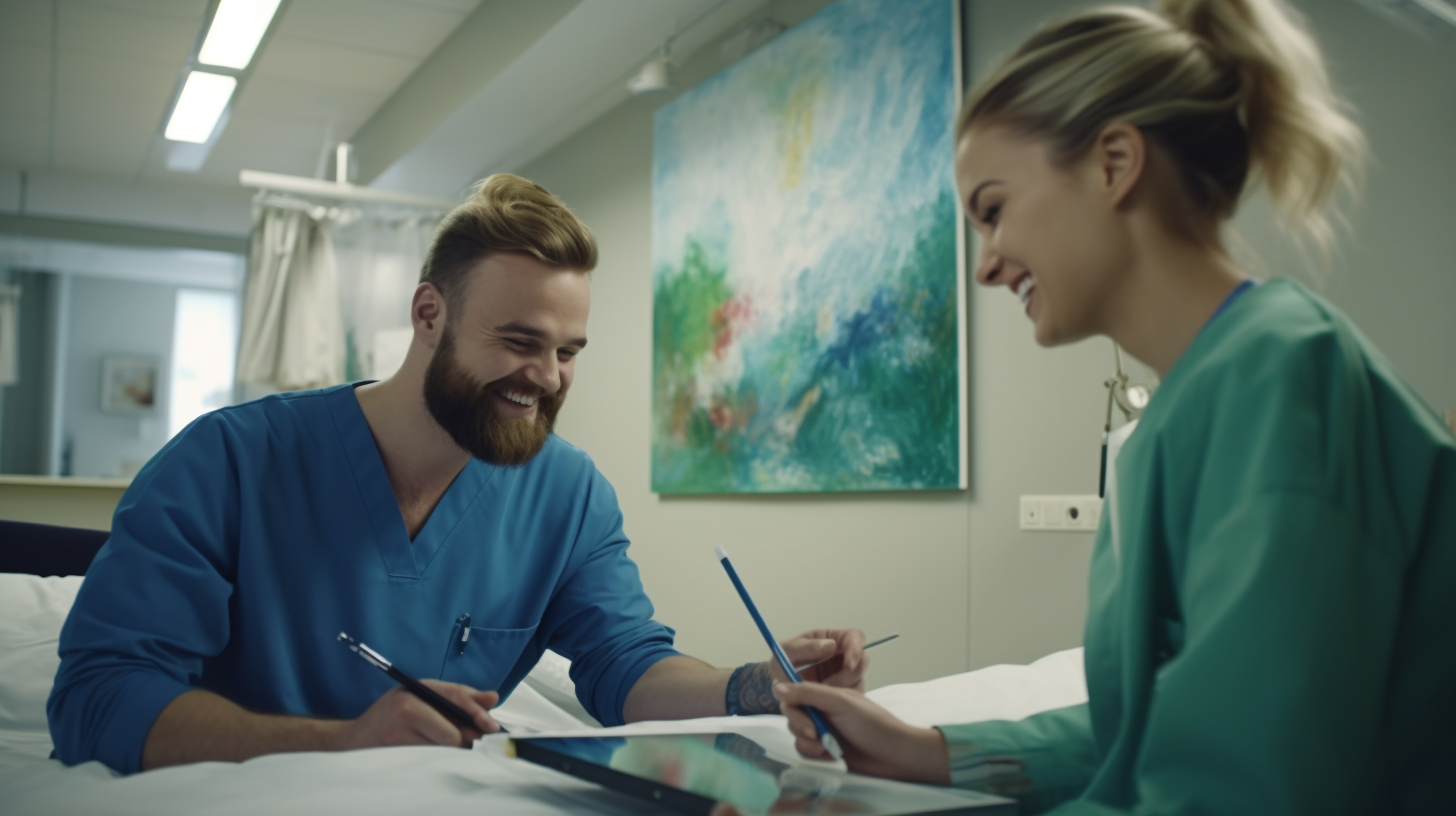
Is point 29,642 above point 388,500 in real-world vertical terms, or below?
below

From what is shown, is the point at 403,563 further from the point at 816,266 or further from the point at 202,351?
the point at 202,351

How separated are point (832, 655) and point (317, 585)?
24.1 inches

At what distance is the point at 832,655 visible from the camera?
1226 mm

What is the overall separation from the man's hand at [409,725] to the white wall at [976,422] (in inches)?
61.9

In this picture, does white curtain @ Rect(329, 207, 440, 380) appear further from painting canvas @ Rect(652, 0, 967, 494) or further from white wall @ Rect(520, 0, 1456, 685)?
painting canvas @ Rect(652, 0, 967, 494)

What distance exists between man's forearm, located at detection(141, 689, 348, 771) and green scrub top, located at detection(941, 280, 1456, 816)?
0.74 m

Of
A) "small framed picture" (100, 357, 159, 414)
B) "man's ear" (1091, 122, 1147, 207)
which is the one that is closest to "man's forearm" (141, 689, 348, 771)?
"man's ear" (1091, 122, 1147, 207)

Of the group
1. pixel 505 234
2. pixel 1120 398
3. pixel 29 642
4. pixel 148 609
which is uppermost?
pixel 505 234

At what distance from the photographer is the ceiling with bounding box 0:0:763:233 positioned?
3707 mm

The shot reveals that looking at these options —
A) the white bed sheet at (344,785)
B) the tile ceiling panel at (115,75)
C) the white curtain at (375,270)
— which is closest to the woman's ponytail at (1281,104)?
the white bed sheet at (344,785)

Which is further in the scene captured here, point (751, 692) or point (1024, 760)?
point (751, 692)

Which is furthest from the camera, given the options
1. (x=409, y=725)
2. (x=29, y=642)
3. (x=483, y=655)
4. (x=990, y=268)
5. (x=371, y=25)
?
(x=371, y=25)

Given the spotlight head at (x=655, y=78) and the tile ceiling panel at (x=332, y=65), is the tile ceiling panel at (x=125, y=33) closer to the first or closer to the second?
the tile ceiling panel at (x=332, y=65)

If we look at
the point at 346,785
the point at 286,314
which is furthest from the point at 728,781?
the point at 286,314
